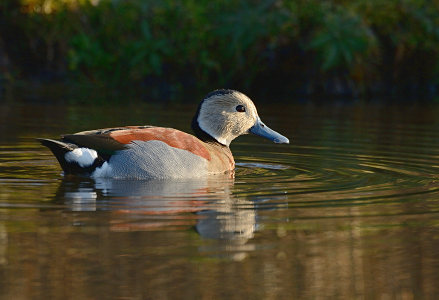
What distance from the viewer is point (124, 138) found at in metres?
8.85

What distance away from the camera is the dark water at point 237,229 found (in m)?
5.19

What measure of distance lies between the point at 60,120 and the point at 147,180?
6464 millimetres

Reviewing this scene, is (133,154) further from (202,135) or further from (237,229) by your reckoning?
(237,229)

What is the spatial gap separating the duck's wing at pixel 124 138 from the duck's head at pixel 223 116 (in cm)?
93

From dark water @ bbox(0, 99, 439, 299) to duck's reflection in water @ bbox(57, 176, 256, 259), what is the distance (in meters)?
0.01

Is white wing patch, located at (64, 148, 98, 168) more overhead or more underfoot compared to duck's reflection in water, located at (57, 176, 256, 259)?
more overhead

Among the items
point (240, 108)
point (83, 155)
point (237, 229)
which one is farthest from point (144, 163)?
point (237, 229)

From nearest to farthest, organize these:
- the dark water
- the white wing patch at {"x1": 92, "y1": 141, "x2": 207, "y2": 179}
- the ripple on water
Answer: the dark water → the ripple on water → the white wing patch at {"x1": 92, "y1": 141, "x2": 207, "y2": 179}

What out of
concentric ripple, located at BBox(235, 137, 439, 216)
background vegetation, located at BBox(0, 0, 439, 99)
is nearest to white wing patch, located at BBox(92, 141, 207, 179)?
concentric ripple, located at BBox(235, 137, 439, 216)

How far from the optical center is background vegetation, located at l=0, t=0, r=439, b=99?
2095 cm

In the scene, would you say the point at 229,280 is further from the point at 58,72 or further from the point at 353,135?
the point at 58,72

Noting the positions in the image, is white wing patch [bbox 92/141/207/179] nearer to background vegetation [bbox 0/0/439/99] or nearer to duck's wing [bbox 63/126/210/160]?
duck's wing [bbox 63/126/210/160]

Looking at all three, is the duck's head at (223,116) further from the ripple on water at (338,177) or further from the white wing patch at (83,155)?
the white wing patch at (83,155)

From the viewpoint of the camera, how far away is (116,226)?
6605mm
